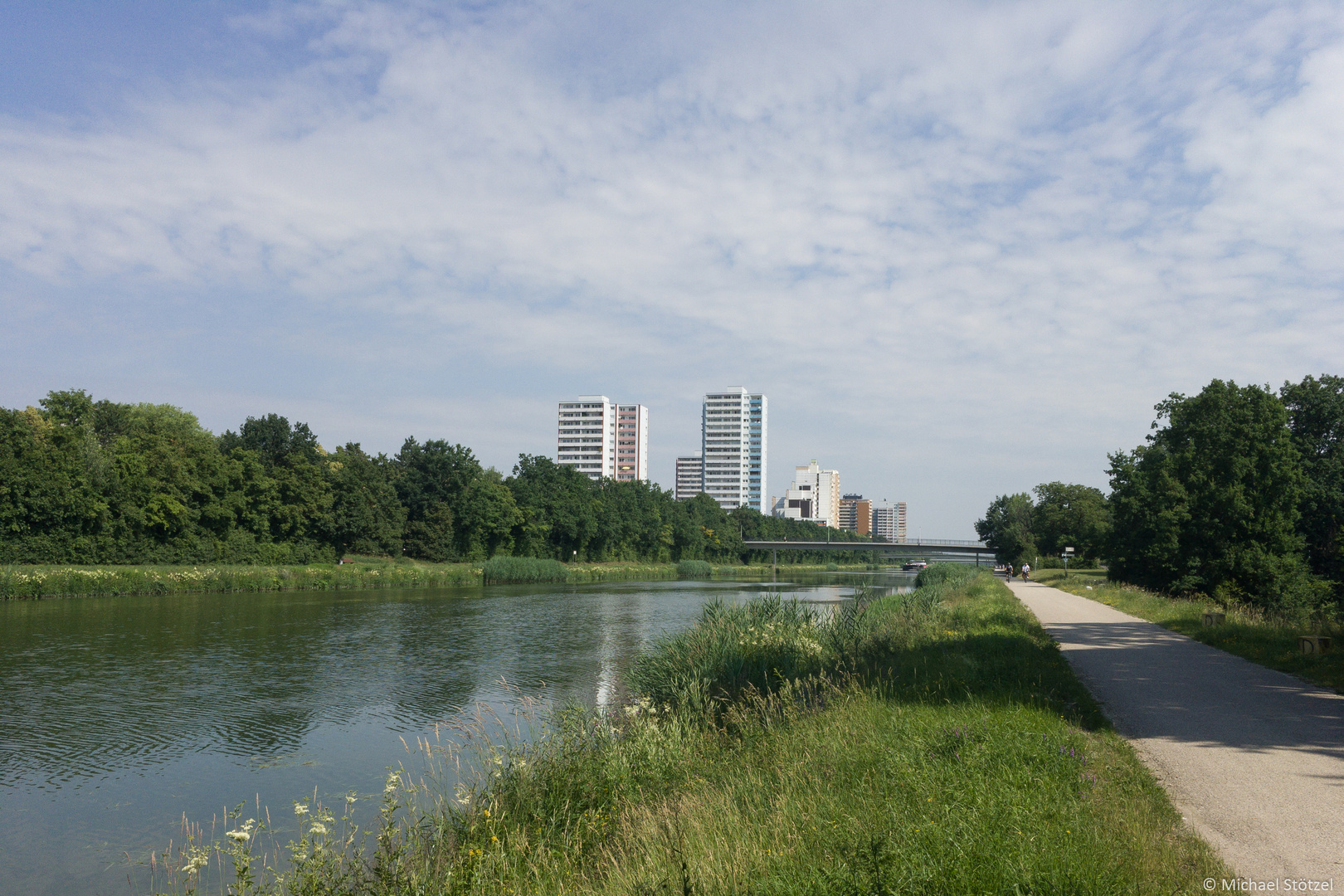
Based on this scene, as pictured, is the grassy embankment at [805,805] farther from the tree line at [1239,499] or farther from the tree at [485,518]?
the tree at [485,518]

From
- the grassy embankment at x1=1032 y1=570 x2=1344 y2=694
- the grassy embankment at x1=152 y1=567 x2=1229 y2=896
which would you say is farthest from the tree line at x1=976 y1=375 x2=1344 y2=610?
the grassy embankment at x1=152 y1=567 x2=1229 y2=896

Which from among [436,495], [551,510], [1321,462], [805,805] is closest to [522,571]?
[436,495]

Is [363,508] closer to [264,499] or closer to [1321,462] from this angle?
[264,499]

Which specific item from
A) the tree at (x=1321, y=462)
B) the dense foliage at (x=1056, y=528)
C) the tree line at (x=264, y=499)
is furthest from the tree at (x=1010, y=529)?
the tree line at (x=264, y=499)

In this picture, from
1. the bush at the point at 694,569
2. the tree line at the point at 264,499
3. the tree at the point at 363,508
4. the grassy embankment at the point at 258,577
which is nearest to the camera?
the grassy embankment at the point at 258,577

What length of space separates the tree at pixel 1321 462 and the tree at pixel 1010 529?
3546 centimetres

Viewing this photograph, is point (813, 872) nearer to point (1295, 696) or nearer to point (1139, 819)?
point (1139, 819)

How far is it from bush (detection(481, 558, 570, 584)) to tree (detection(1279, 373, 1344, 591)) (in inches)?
2187

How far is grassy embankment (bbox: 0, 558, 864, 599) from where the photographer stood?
39.4 metres

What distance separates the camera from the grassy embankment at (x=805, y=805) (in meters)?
5.28

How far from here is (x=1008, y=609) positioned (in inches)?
947

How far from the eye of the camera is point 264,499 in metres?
66.9

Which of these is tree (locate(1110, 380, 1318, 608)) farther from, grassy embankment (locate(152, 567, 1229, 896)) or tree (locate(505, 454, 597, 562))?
tree (locate(505, 454, 597, 562))

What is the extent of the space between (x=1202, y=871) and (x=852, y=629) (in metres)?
13.7
